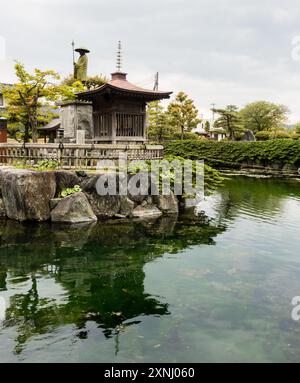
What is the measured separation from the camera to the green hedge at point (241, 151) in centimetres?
3838

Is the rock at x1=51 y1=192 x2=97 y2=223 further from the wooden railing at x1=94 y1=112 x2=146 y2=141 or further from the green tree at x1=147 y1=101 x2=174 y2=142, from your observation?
the green tree at x1=147 y1=101 x2=174 y2=142

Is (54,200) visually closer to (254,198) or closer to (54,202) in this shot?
(54,202)

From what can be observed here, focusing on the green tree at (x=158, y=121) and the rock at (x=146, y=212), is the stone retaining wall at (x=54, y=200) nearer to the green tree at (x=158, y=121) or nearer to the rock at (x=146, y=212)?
the rock at (x=146, y=212)

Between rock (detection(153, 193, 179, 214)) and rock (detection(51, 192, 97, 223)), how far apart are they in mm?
3795

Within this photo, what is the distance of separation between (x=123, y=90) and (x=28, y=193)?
863 centimetres

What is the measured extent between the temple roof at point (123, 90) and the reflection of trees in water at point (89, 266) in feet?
26.9

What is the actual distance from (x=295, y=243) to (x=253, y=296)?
521 centimetres

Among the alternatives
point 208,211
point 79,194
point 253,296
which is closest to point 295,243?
point 253,296

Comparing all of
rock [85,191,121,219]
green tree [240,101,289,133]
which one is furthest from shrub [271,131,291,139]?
rock [85,191,121,219]

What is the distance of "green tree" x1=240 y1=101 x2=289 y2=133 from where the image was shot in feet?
212

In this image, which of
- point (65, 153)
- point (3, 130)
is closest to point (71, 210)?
point (65, 153)

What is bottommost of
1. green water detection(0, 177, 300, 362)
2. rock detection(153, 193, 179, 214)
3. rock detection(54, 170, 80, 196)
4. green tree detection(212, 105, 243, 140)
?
green water detection(0, 177, 300, 362)

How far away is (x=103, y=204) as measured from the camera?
16109 millimetres
